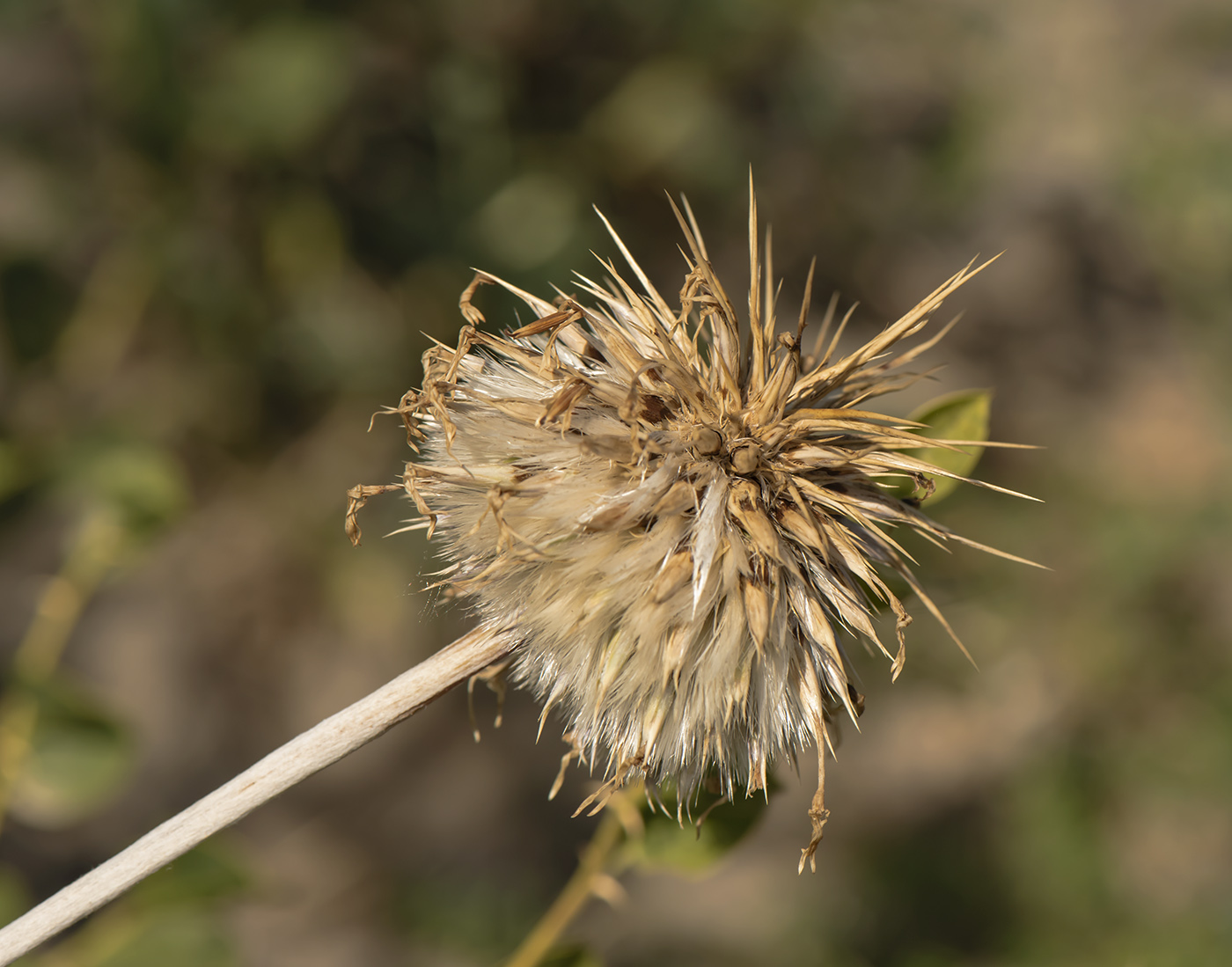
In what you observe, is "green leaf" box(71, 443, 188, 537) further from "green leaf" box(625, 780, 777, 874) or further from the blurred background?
"green leaf" box(625, 780, 777, 874)

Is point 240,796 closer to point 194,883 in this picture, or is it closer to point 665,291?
point 194,883

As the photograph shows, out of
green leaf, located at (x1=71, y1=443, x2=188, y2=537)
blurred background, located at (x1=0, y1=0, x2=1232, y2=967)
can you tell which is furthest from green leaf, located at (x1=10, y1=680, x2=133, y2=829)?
blurred background, located at (x1=0, y1=0, x2=1232, y2=967)

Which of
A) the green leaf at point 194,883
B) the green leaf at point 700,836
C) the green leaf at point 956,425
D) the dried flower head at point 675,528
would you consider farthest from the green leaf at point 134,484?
the green leaf at point 956,425

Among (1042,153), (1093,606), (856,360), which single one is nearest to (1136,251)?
(1042,153)

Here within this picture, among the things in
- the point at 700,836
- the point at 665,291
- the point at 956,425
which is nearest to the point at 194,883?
the point at 700,836

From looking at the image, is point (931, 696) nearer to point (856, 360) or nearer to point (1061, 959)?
point (1061, 959)

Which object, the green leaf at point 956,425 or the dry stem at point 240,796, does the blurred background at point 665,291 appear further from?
the dry stem at point 240,796
